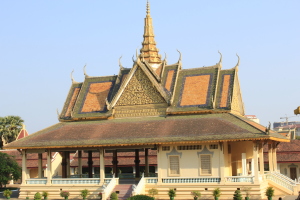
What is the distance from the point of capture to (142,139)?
106ft

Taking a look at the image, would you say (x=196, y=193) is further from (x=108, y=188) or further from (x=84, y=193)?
(x=84, y=193)

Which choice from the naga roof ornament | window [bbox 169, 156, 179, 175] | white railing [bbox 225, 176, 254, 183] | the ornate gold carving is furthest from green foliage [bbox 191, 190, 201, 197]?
the naga roof ornament

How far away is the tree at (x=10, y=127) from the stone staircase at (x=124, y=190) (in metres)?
33.6

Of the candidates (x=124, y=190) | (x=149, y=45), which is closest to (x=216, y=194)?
(x=124, y=190)

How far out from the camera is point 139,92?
3669cm

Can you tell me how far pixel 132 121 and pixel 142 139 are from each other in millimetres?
3545

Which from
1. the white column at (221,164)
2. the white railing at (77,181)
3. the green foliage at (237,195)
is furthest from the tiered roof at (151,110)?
the green foliage at (237,195)

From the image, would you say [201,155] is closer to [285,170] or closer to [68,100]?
[68,100]

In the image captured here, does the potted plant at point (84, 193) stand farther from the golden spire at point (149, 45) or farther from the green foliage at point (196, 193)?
the golden spire at point (149, 45)

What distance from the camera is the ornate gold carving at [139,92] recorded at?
1423 inches

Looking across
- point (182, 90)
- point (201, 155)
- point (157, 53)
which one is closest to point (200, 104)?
point (182, 90)

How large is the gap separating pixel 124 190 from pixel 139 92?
7.69 m

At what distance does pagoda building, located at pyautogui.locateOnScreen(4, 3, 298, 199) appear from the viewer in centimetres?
3089

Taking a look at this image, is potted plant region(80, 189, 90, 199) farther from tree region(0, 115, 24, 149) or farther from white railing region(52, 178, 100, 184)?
tree region(0, 115, 24, 149)
